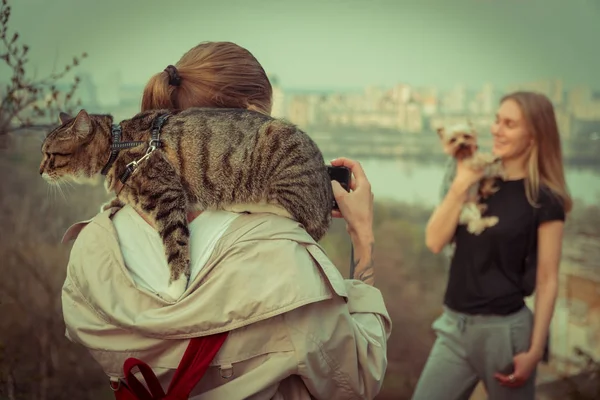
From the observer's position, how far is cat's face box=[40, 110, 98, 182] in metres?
1.63

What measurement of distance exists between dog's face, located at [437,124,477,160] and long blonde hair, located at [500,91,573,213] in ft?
0.65

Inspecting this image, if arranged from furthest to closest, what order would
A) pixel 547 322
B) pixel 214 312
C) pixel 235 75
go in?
pixel 547 322 → pixel 235 75 → pixel 214 312

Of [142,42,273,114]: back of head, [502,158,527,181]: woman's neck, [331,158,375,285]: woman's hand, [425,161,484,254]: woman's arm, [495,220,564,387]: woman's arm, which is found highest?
[142,42,273,114]: back of head

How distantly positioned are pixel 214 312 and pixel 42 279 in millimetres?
2268

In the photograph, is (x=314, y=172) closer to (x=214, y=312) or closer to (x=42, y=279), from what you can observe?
(x=214, y=312)

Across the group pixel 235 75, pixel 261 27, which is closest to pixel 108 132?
pixel 235 75

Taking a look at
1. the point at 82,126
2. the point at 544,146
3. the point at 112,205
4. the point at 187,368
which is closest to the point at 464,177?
the point at 544,146

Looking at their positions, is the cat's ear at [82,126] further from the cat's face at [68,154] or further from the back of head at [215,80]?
the back of head at [215,80]

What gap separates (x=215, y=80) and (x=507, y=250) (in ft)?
4.81

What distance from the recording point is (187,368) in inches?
41.0

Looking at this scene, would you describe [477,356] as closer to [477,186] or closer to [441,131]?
[477,186]

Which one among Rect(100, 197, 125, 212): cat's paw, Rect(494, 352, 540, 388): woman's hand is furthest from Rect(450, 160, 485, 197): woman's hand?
Rect(100, 197, 125, 212): cat's paw

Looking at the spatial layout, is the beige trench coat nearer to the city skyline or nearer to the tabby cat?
the tabby cat

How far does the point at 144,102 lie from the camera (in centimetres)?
146
